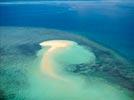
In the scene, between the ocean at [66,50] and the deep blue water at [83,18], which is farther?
the deep blue water at [83,18]

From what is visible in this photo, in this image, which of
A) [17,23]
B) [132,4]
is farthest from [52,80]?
[132,4]

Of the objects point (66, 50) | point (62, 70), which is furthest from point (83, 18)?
point (62, 70)

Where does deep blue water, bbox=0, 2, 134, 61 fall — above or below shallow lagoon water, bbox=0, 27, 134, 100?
above

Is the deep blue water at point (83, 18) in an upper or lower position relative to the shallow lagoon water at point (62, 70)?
upper

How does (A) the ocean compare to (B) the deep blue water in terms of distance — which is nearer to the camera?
(A) the ocean

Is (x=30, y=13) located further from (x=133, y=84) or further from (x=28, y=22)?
(x=133, y=84)
